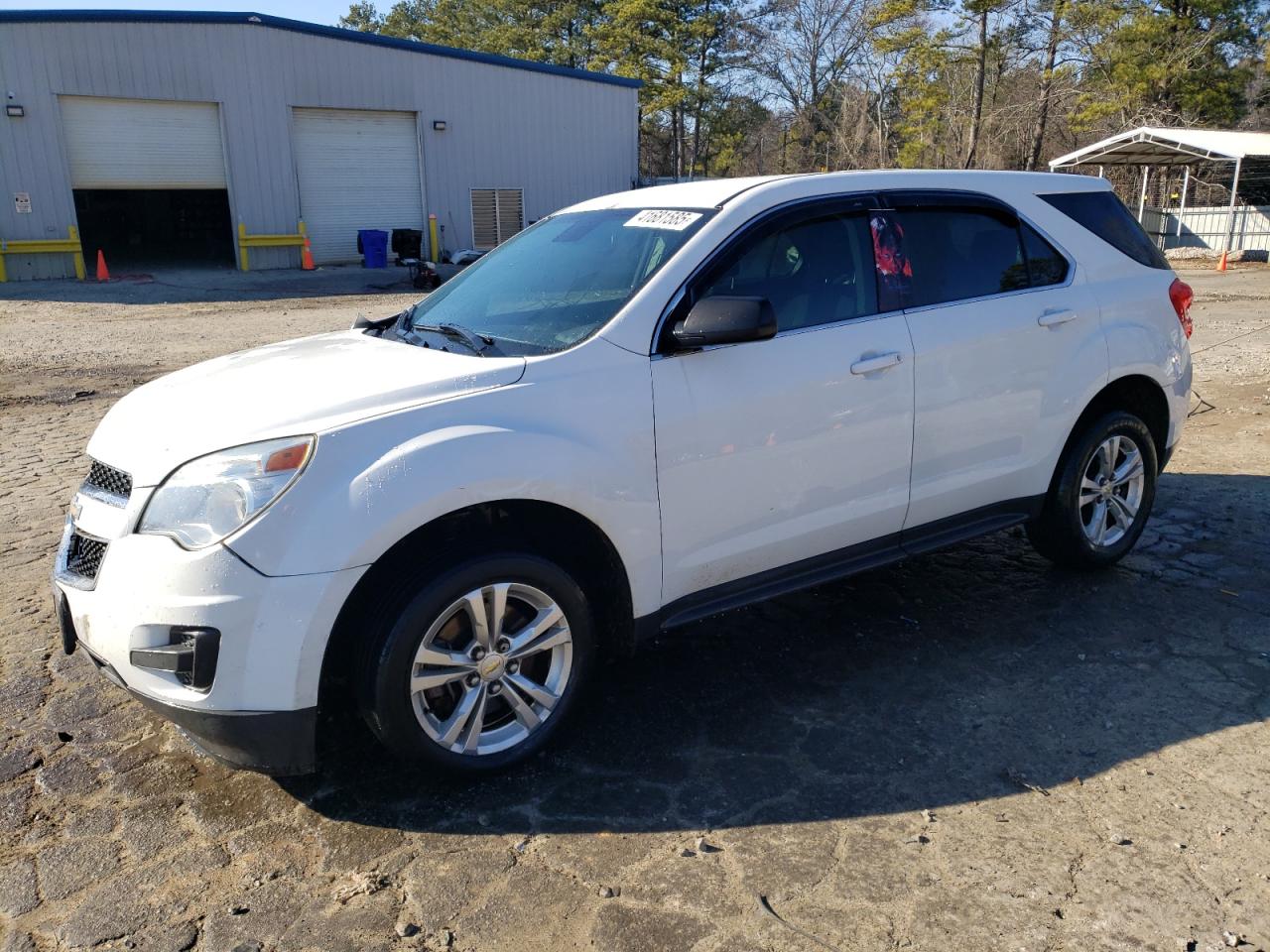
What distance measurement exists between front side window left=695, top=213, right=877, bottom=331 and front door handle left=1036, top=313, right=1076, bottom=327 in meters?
0.92

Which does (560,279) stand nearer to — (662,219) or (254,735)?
(662,219)

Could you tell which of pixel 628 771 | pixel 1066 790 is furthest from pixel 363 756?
pixel 1066 790

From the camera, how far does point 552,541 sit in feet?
10.9

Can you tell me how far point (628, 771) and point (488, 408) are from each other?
129cm

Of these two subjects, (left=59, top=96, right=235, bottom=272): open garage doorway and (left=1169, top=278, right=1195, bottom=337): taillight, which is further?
(left=59, top=96, right=235, bottom=272): open garage doorway

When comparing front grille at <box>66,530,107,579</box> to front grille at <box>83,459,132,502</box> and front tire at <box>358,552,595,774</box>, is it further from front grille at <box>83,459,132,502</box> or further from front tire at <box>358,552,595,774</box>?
front tire at <box>358,552,595,774</box>

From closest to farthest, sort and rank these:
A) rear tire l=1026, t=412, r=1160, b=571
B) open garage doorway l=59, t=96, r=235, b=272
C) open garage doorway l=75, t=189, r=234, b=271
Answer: rear tire l=1026, t=412, r=1160, b=571, open garage doorway l=59, t=96, r=235, b=272, open garage doorway l=75, t=189, r=234, b=271

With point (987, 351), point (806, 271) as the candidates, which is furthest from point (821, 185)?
point (987, 351)

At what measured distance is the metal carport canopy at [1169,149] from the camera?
84.8 feet

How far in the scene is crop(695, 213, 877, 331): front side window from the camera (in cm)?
362

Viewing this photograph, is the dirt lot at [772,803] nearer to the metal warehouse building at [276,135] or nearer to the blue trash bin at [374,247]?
the blue trash bin at [374,247]

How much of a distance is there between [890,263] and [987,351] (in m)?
0.57

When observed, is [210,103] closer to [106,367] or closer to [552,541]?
[106,367]

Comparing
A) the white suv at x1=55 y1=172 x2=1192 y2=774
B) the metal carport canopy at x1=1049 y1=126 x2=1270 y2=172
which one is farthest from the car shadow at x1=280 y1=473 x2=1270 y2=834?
the metal carport canopy at x1=1049 y1=126 x2=1270 y2=172
